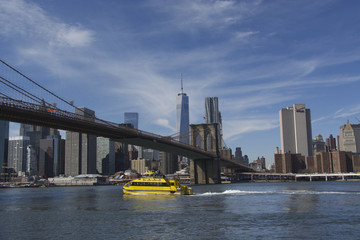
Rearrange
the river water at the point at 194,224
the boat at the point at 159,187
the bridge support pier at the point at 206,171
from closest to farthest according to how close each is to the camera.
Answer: the river water at the point at 194,224
the boat at the point at 159,187
the bridge support pier at the point at 206,171

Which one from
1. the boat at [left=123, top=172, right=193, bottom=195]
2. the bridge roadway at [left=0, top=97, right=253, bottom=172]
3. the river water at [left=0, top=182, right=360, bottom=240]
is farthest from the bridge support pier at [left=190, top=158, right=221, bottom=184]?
the river water at [left=0, top=182, right=360, bottom=240]

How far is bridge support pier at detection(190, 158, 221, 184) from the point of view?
11922 centimetres

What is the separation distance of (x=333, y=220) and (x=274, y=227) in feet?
17.8

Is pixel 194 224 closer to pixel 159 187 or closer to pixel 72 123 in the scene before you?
pixel 159 187

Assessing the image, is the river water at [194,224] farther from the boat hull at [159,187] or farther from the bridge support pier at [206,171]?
the bridge support pier at [206,171]

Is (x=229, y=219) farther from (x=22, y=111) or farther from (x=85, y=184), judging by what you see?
(x=85, y=184)

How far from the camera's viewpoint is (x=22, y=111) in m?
50.1

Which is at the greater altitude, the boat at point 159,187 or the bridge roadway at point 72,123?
the bridge roadway at point 72,123

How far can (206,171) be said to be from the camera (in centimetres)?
12075

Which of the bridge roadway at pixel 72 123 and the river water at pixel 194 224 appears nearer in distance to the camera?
the river water at pixel 194 224

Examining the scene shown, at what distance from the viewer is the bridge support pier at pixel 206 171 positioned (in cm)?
11922

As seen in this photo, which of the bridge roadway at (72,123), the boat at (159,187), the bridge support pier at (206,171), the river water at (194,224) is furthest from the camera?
the bridge support pier at (206,171)

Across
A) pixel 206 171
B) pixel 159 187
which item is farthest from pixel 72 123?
pixel 206 171

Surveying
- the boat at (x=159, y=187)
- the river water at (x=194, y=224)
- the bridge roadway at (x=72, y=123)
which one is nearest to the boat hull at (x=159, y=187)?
the boat at (x=159, y=187)
